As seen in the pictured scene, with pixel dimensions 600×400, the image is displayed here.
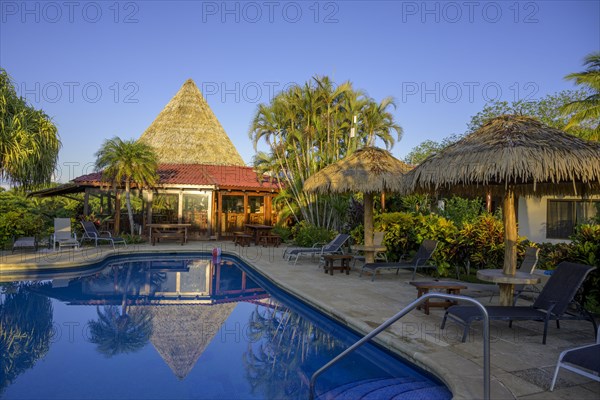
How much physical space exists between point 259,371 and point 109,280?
22.6ft

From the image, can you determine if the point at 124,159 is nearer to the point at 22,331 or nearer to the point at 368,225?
the point at 368,225

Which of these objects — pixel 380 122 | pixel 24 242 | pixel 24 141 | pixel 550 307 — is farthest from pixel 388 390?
pixel 380 122

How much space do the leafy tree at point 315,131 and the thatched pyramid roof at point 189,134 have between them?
594cm

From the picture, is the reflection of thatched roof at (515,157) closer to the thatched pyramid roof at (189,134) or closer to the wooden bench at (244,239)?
the wooden bench at (244,239)

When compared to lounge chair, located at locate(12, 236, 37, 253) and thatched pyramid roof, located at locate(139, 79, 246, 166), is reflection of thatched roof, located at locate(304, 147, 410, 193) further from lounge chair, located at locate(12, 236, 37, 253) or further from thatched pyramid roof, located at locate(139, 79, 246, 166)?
thatched pyramid roof, located at locate(139, 79, 246, 166)

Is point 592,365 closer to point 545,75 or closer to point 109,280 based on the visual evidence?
point 109,280

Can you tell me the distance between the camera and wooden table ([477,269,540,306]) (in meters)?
5.25

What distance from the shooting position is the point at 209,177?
19.3 m

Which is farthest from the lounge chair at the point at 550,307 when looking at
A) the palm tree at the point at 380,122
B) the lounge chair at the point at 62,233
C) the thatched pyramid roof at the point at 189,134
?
the thatched pyramid roof at the point at 189,134

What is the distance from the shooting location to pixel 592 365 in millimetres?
3037

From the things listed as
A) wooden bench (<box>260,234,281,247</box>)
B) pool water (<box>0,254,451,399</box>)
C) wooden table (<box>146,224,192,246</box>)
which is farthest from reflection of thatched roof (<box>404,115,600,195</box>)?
wooden table (<box>146,224,192,246</box>)

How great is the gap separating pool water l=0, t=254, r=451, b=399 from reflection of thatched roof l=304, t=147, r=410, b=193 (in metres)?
2.86

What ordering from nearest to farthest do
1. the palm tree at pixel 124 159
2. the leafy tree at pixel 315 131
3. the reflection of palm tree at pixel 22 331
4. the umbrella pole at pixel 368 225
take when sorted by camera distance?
the reflection of palm tree at pixel 22 331 < the umbrella pole at pixel 368 225 < the palm tree at pixel 124 159 < the leafy tree at pixel 315 131

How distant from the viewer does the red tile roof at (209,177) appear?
18.2 metres
